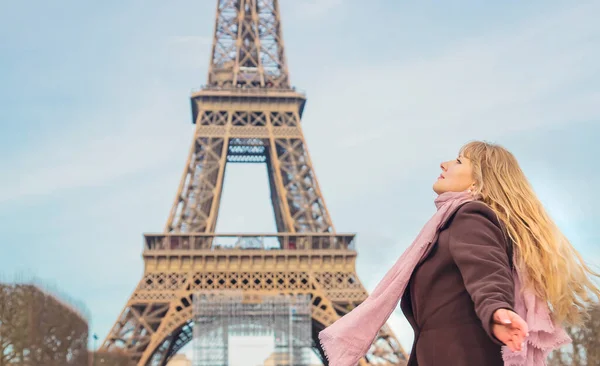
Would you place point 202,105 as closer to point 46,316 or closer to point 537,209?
point 46,316

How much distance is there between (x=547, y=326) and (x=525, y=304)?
4.5 inches

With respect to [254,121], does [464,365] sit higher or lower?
lower

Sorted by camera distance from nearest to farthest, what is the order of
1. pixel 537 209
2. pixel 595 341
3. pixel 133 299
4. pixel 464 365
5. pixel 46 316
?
pixel 464 365 < pixel 537 209 < pixel 595 341 < pixel 46 316 < pixel 133 299

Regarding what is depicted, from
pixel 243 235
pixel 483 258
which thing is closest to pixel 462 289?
pixel 483 258

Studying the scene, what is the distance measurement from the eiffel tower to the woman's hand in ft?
107

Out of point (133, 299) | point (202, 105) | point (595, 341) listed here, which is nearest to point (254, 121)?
point (202, 105)

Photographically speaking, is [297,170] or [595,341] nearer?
[595,341]

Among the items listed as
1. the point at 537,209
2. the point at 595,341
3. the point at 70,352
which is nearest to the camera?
the point at 537,209

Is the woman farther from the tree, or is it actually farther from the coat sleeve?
the tree

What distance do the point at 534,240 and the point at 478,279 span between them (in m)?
0.36

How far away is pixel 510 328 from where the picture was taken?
288 cm

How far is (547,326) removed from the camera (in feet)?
10.6

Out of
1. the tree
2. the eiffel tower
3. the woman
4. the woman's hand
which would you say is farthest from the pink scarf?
the eiffel tower

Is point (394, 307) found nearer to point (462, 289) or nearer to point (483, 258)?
point (462, 289)
